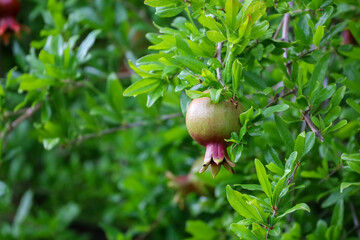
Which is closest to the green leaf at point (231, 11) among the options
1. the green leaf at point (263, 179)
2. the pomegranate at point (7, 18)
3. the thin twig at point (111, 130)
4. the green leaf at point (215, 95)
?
the green leaf at point (215, 95)

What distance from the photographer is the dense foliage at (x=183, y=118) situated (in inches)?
28.8

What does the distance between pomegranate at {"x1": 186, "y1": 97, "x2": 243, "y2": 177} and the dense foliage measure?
0.02m

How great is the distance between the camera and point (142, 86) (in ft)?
2.68

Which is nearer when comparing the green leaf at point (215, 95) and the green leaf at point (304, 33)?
the green leaf at point (215, 95)

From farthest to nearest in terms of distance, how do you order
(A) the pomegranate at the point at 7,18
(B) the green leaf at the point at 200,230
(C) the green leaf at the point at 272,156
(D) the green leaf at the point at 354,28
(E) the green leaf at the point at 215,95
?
(A) the pomegranate at the point at 7,18, (B) the green leaf at the point at 200,230, (D) the green leaf at the point at 354,28, (C) the green leaf at the point at 272,156, (E) the green leaf at the point at 215,95

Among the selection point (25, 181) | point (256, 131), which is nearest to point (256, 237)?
point (256, 131)

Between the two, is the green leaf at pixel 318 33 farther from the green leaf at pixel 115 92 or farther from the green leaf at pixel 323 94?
the green leaf at pixel 115 92

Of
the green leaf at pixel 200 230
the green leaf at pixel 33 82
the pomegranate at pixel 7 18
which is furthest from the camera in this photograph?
the pomegranate at pixel 7 18

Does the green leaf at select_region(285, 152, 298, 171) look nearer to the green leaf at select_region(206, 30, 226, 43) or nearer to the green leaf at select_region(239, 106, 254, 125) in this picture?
the green leaf at select_region(239, 106, 254, 125)

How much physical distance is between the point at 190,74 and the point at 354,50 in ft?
1.39

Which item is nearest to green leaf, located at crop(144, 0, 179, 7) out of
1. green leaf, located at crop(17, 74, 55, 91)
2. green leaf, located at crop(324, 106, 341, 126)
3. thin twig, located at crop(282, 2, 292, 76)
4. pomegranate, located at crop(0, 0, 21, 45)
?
thin twig, located at crop(282, 2, 292, 76)

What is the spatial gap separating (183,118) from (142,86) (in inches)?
23.3

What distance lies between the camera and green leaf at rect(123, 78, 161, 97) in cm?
81

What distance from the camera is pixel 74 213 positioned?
176 cm
